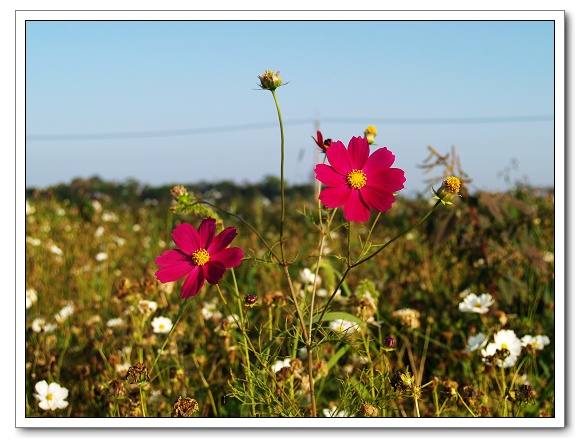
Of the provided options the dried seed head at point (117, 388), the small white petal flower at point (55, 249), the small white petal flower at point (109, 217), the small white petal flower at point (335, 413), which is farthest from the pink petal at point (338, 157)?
the small white petal flower at point (109, 217)

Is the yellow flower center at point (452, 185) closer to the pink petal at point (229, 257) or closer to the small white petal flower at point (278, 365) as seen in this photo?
the pink petal at point (229, 257)

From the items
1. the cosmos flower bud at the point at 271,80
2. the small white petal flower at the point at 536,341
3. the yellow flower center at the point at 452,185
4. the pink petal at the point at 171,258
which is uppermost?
the cosmos flower bud at the point at 271,80

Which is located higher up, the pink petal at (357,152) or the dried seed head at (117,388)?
the pink petal at (357,152)

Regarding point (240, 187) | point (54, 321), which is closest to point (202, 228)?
point (54, 321)

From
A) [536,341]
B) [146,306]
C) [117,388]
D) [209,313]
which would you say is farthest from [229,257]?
[536,341]

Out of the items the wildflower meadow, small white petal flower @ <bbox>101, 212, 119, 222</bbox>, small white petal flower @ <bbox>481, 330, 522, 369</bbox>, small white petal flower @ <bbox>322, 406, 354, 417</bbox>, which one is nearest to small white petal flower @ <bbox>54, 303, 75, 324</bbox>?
the wildflower meadow
